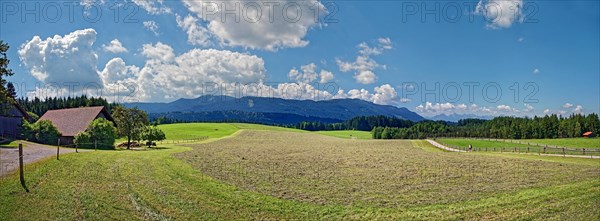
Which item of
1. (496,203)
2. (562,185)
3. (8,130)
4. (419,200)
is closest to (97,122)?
(8,130)

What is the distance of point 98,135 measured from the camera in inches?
2274

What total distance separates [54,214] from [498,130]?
17403cm

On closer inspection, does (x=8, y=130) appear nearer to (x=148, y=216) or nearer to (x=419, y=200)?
(x=148, y=216)

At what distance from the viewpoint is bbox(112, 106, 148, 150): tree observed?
72562 mm

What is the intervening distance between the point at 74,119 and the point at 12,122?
10.2m

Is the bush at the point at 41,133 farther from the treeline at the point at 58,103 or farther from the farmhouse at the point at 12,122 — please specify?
the treeline at the point at 58,103

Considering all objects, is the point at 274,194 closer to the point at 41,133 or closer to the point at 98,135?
the point at 98,135

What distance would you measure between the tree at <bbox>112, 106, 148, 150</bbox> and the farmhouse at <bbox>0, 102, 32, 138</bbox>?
15.9m

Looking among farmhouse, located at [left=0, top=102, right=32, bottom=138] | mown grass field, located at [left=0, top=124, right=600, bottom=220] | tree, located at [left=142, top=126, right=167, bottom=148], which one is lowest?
Answer: mown grass field, located at [left=0, top=124, right=600, bottom=220]

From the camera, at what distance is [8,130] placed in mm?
Result: 61719

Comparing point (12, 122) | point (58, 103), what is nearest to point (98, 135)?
point (12, 122)

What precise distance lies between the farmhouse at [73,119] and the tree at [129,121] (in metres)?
3.15

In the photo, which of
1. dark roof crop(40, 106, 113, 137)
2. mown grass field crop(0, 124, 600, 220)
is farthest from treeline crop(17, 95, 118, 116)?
mown grass field crop(0, 124, 600, 220)

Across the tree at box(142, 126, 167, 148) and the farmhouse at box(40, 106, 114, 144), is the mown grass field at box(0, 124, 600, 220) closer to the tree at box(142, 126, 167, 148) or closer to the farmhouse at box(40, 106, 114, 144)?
the farmhouse at box(40, 106, 114, 144)
